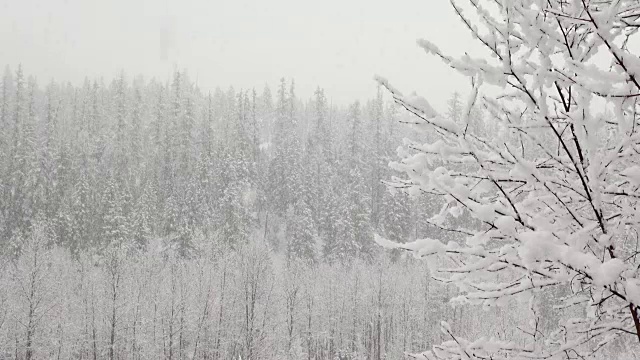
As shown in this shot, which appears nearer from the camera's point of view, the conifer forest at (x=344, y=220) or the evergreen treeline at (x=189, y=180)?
the conifer forest at (x=344, y=220)

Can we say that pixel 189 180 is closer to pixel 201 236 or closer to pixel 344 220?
pixel 344 220

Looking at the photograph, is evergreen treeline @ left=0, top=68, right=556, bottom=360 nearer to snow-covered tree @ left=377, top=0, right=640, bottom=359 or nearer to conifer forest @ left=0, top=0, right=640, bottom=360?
conifer forest @ left=0, top=0, right=640, bottom=360

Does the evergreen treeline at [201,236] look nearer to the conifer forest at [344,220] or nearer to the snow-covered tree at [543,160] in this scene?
the conifer forest at [344,220]

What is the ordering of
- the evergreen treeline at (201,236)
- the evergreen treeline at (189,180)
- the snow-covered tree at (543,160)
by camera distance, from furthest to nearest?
1. the evergreen treeline at (189,180)
2. the evergreen treeline at (201,236)
3. the snow-covered tree at (543,160)

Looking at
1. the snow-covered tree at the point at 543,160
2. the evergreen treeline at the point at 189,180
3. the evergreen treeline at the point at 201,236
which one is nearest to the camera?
the snow-covered tree at the point at 543,160

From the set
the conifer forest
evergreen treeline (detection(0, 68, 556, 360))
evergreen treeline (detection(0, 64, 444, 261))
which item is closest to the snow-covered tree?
the conifer forest

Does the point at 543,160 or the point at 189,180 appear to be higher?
the point at 189,180

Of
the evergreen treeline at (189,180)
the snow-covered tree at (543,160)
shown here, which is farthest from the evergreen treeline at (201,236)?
the snow-covered tree at (543,160)

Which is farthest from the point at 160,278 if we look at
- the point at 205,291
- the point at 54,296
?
the point at 54,296

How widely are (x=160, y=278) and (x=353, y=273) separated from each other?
66.0 ft

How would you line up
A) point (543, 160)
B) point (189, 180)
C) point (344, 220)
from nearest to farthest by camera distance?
point (543, 160), point (344, 220), point (189, 180)

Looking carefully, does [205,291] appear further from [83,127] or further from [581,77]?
[83,127]

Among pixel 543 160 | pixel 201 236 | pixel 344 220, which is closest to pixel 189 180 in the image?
pixel 344 220

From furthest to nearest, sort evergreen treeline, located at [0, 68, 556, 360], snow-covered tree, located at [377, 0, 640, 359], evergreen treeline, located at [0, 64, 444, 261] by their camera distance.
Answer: evergreen treeline, located at [0, 64, 444, 261]
evergreen treeline, located at [0, 68, 556, 360]
snow-covered tree, located at [377, 0, 640, 359]
